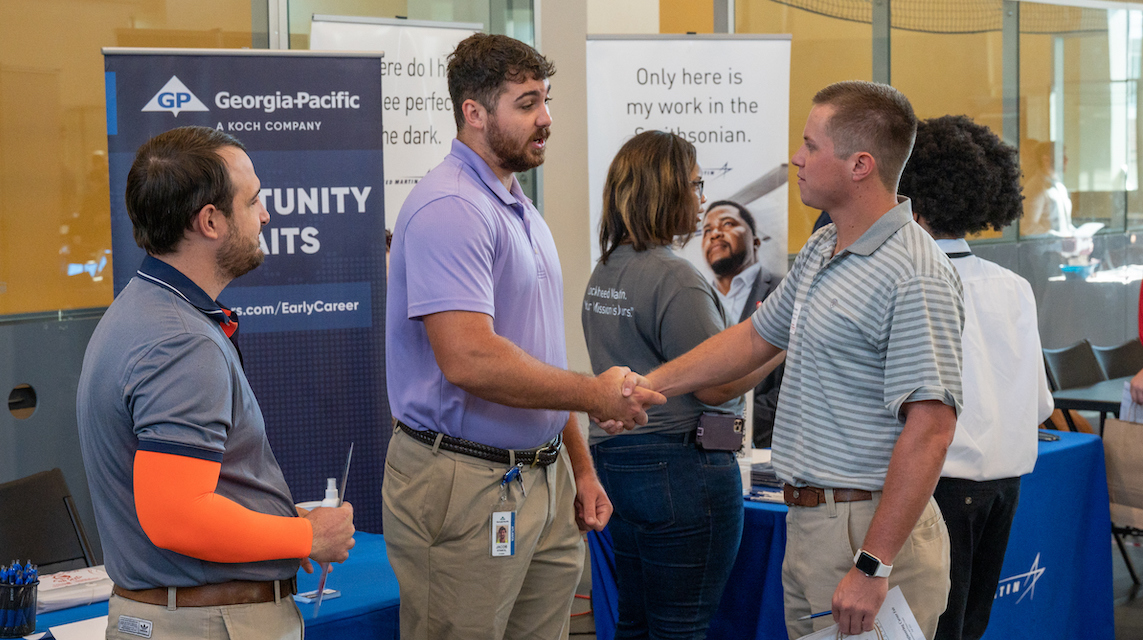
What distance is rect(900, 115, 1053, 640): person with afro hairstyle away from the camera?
94.8 inches

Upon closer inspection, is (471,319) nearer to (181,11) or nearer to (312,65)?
(312,65)

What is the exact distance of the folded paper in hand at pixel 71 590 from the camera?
7.06 ft

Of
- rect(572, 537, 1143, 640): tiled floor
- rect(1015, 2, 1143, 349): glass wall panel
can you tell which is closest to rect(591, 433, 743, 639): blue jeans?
rect(572, 537, 1143, 640): tiled floor

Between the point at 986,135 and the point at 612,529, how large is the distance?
1477 mm

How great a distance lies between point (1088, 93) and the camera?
765cm

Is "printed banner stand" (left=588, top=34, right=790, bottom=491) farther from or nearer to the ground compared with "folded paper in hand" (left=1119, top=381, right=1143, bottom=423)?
farther from the ground

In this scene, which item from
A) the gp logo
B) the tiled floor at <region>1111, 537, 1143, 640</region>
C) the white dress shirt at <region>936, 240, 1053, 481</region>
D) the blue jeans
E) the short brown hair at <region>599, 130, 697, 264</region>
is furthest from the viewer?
the tiled floor at <region>1111, 537, 1143, 640</region>

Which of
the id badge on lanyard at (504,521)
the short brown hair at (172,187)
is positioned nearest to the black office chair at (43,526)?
A: the id badge on lanyard at (504,521)

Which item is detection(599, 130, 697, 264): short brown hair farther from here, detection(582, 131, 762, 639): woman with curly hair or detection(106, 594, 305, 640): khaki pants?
detection(106, 594, 305, 640): khaki pants

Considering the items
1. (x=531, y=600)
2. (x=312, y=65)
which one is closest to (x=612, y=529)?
(x=531, y=600)

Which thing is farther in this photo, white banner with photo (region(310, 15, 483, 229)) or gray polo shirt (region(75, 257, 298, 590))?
white banner with photo (region(310, 15, 483, 229))

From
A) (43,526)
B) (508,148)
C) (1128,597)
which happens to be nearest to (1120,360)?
(1128,597)

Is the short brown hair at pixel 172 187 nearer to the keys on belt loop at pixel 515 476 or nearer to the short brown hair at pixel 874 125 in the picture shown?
the keys on belt loop at pixel 515 476

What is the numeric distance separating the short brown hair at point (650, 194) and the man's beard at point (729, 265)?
2026 mm
